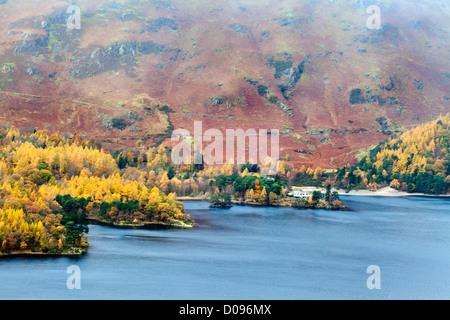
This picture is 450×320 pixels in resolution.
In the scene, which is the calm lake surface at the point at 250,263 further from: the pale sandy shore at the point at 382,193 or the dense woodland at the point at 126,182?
the pale sandy shore at the point at 382,193

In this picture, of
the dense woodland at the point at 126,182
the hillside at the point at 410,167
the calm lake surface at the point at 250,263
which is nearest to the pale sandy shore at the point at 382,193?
the hillside at the point at 410,167

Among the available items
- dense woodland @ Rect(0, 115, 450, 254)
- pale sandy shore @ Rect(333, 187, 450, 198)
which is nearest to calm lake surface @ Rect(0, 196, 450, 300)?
dense woodland @ Rect(0, 115, 450, 254)

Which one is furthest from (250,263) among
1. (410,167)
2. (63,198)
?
(410,167)

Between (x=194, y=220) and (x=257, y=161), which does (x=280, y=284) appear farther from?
(x=257, y=161)

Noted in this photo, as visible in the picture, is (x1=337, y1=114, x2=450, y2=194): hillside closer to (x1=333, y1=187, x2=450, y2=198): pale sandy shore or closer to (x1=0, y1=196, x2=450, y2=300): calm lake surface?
(x1=333, y1=187, x2=450, y2=198): pale sandy shore
